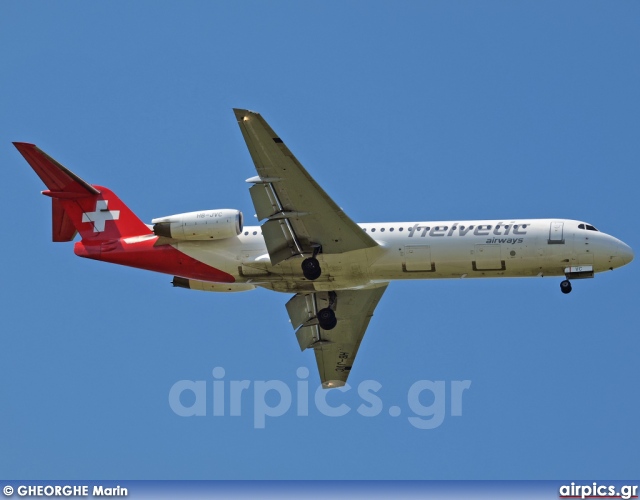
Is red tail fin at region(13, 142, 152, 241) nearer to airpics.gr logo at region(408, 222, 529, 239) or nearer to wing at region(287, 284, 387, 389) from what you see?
wing at region(287, 284, 387, 389)

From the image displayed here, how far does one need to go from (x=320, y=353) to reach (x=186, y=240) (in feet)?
29.5

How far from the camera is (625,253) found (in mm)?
49969

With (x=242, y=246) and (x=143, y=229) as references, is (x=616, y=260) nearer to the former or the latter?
(x=242, y=246)

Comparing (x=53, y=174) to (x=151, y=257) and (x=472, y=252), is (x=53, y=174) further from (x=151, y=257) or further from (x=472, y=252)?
(x=472, y=252)

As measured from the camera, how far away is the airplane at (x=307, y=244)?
49188 mm

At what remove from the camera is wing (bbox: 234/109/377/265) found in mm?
47031

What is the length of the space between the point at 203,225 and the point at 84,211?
5.84 metres

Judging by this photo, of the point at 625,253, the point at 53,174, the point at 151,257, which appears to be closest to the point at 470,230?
the point at 625,253

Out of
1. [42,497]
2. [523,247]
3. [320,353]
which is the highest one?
[523,247]

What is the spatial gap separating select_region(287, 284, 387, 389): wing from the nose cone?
9.77m

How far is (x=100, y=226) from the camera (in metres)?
53.6

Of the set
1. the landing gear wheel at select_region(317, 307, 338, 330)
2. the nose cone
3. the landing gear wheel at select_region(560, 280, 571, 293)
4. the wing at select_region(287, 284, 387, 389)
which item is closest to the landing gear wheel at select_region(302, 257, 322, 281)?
the landing gear wheel at select_region(317, 307, 338, 330)

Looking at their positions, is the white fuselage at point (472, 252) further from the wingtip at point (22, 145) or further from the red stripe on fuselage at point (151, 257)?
the wingtip at point (22, 145)

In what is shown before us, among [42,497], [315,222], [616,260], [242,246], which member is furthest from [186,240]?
[616,260]
